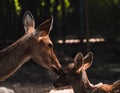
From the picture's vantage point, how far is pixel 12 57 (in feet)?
27.1

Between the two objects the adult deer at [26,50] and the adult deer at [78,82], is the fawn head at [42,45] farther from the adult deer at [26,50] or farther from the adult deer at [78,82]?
the adult deer at [78,82]

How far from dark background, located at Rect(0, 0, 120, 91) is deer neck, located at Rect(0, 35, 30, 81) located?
4751 millimetres

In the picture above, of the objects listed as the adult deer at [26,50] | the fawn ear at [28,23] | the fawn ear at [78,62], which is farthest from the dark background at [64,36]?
the fawn ear at [78,62]

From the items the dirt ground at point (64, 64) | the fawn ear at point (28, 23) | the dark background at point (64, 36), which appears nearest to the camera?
the fawn ear at point (28, 23)

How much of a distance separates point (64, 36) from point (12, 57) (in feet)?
23.3

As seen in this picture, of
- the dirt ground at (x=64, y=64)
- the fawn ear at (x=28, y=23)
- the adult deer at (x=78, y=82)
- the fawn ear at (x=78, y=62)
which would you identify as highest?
the fawn ear at (x=28, y=23)

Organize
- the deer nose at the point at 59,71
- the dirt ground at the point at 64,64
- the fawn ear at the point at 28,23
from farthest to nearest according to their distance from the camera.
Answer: the dirt ground at the point at 64,64, the fawn ear at the point at 28,23, the deer nose at the point at 59,71

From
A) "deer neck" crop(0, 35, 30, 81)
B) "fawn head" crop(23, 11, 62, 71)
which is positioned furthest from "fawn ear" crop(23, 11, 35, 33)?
"deer neck" crop(0, 35, 30, 81)

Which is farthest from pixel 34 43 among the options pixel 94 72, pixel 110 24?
pixel 110 24

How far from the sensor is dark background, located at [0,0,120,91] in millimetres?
13969

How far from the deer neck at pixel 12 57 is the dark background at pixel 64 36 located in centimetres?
475

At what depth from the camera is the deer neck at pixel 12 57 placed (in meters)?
8.23

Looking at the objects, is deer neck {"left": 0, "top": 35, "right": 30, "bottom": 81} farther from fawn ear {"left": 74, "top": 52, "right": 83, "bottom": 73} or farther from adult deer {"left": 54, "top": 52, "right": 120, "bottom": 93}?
fawn ear {"left": 74, "top": 52, "right": 83, "bottom": 73}

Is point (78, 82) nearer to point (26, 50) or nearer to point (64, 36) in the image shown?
point (26, 50)
